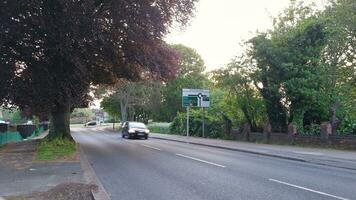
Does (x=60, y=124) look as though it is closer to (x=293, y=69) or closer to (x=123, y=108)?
(x=293, y=69)

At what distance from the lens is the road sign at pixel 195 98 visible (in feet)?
153

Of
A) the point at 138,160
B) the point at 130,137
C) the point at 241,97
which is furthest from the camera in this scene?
the point at 130,137


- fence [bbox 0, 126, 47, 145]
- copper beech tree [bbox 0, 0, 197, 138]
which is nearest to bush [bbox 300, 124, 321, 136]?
copper beech tree [bbox 0, 0, 197, 138]

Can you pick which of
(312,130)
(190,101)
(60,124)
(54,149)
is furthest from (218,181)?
(190,101)

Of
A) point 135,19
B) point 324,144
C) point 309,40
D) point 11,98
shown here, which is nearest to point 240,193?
point 135,19

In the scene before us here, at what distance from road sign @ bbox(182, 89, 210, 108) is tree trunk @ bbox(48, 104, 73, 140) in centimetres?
2050

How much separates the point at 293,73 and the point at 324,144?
612cm

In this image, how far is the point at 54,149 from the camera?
A: 22.2 meters

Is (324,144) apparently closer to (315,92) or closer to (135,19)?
(315,92)

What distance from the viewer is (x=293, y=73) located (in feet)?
107

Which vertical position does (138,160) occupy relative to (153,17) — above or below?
below

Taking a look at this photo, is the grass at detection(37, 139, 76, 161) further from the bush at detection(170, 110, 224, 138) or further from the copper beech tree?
the bush at detection(170, 110, 224, 138)

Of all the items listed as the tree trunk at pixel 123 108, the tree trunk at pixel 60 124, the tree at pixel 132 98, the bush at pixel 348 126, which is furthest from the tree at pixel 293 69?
the tree trunk at pixel 123 108

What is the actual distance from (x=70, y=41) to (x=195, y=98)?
26575mm
